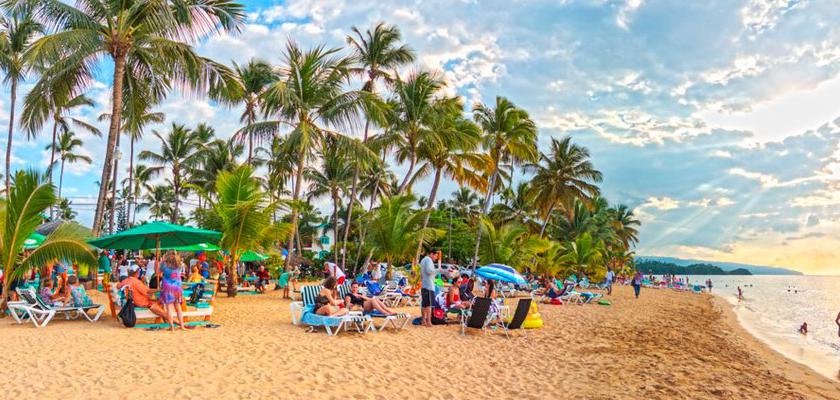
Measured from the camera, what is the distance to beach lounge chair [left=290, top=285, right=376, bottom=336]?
8.48m

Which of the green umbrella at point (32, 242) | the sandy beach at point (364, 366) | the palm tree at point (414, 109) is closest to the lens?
the sandy beach at point (364, 366)

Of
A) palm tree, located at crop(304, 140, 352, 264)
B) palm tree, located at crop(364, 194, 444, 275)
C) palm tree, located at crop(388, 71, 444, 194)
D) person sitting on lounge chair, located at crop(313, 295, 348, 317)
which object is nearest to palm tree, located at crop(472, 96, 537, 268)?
palm tree, located at crop(388, 71, 444, 194)

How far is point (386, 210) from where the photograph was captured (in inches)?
725

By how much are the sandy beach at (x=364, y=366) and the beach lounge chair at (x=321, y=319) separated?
25 cm

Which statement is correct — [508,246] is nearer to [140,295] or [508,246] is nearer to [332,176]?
[332,176]

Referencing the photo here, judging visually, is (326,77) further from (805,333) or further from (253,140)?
(805,333)

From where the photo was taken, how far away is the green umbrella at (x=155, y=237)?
9.68 metres

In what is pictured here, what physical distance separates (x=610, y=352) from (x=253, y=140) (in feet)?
46.1

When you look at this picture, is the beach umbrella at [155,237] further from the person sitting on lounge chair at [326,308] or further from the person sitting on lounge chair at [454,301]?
the person sitting on lounge chair at [454,301]

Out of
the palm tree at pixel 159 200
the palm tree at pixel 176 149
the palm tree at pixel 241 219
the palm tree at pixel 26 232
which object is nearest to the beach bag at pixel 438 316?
the palm tree at pixel 241 219

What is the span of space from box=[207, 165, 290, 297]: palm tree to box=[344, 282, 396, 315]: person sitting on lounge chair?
4.79 metres

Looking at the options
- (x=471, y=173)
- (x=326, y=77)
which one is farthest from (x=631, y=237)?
(x=326, y=77)

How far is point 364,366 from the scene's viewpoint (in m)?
6.37

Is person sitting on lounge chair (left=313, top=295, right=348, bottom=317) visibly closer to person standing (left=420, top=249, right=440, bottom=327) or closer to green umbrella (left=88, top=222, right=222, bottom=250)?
person standing (left=420, top=249, right=440, bottom=327)
